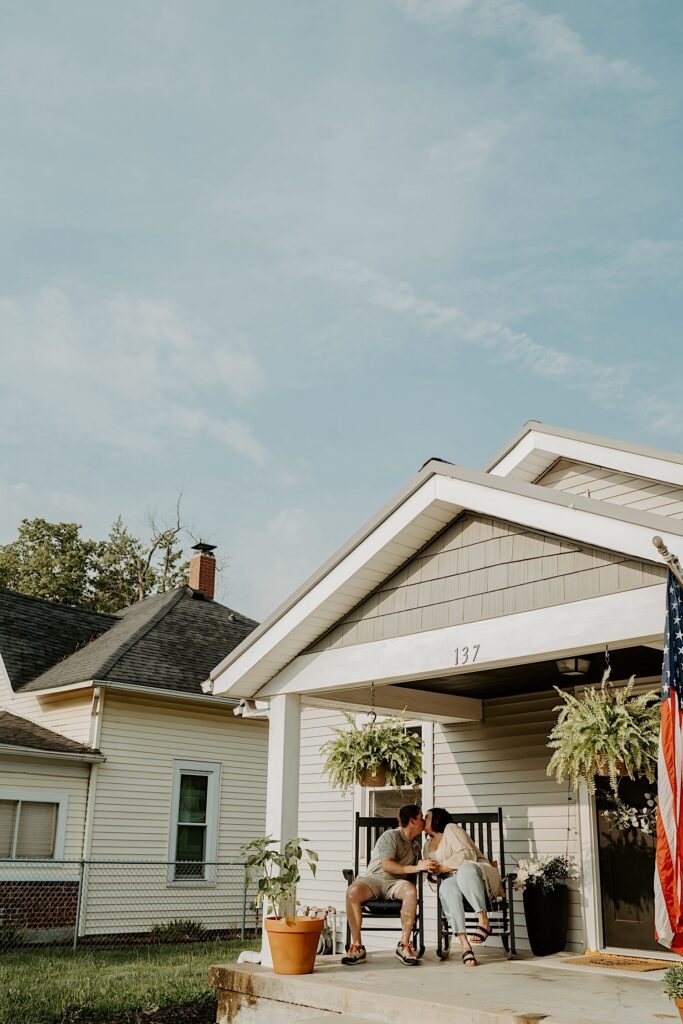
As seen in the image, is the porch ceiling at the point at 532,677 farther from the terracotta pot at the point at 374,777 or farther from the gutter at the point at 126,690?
the gutter at the point at 126,690

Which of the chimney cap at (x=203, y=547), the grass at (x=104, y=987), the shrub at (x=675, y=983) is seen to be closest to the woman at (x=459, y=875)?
the grass at (x=104, y=987)

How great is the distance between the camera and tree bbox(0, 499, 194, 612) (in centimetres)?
3106

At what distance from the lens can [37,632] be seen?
16.9 metres

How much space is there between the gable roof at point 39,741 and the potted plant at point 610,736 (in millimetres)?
8967

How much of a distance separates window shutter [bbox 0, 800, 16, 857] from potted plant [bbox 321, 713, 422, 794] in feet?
24.0

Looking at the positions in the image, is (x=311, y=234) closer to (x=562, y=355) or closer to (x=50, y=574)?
(x=562, y=355)

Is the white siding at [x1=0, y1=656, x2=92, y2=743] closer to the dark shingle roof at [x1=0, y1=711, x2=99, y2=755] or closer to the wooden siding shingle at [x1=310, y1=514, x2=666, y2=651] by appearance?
the dark shingle roof at [x1=0, y1=711, x2=99, y2=755]

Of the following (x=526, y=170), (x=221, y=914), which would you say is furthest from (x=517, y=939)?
(x=526, y=170)

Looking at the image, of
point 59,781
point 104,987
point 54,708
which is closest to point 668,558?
point 104,987

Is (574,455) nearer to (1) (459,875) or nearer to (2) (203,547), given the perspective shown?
(1) (459,875)

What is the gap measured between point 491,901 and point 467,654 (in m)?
2.40

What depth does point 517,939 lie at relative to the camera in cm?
853

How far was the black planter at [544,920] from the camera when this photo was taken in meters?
7.85

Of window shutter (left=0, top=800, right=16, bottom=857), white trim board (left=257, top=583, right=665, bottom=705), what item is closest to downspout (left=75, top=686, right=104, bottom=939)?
window shutter (left=0, top=800, right=16, bottom=857)
